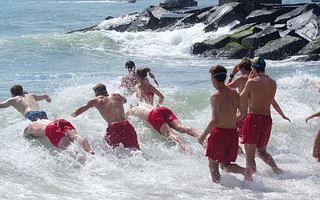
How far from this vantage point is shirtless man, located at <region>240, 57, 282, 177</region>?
326 inches

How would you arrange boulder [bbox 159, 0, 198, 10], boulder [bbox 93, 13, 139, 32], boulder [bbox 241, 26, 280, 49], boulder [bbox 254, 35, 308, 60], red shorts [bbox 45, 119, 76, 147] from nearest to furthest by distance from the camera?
1. red shorts [bbox 45, 119, 76, 147]
2. boulder [bbox 254, 35, 308, 60]
3. boulder [bbox 241, 26, 280, 49]
4. boulder [bbox 93, 13, 139, 32]
5. boulder [bbox 159, 0, 198, 10]

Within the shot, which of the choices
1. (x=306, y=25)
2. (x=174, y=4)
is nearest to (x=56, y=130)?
(x=306, y=25)

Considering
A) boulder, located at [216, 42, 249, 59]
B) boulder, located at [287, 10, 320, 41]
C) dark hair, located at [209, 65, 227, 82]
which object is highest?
dark hair, located at [209, 65, 227, 82]

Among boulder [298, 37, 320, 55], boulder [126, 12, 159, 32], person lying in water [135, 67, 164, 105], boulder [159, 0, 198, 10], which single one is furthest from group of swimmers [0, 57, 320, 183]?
boulder [159, 0, 198, 10]

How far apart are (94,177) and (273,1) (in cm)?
2562

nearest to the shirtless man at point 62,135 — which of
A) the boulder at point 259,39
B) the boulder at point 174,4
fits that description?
the boulder at point 259,39

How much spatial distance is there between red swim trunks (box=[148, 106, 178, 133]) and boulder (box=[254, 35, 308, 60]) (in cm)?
1440

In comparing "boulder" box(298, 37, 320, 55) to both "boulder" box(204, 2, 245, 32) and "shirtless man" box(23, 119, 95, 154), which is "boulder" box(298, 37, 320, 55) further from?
"shirtless man" box(23, 119, 95, 154)

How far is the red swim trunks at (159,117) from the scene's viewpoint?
10170mm

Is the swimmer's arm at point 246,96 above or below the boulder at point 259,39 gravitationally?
above

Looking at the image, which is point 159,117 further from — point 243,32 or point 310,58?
point 243,32

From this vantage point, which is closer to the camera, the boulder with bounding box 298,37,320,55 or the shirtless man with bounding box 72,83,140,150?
the shirtless man with bounding box 72,83,140,150

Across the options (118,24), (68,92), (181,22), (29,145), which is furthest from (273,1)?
(29,145)

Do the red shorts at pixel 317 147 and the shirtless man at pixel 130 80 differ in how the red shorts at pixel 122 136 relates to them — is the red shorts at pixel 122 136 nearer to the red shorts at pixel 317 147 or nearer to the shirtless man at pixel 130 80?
the red shorts at pixel 317 147
